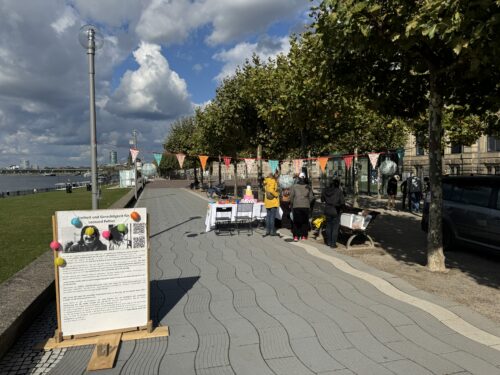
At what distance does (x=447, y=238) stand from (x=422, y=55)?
414 centimetres

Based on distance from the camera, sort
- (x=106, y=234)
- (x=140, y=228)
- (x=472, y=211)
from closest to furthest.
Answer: (x=106, y=234) < (x=140, y=228) < (x=472, y=211)

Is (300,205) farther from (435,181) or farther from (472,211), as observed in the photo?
(472,211)

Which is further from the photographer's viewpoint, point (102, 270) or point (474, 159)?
point (474, 159)

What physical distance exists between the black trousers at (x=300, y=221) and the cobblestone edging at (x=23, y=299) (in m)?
5.41

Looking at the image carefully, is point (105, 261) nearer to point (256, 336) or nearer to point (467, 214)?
point (256, 336)

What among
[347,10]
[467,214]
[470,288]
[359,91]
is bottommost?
[470,288]

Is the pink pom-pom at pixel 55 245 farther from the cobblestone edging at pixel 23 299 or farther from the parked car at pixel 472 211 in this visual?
the parked car at pixel 472 211

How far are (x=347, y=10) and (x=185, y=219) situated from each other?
10.3 meters

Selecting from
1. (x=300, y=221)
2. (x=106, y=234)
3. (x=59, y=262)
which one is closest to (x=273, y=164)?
(x=300, y=221)

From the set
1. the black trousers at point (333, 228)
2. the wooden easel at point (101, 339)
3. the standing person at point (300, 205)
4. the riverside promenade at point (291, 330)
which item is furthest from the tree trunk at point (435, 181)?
the wooden easel at point (101, 339)

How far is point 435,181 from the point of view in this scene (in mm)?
6773

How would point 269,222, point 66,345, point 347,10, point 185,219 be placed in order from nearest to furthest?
point 66,345 < point 347,10 < point 269,222 < point 185,219

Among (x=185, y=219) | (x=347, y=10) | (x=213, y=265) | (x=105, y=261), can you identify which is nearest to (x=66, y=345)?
(x=105, y=261)

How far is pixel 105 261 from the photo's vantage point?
401cm
